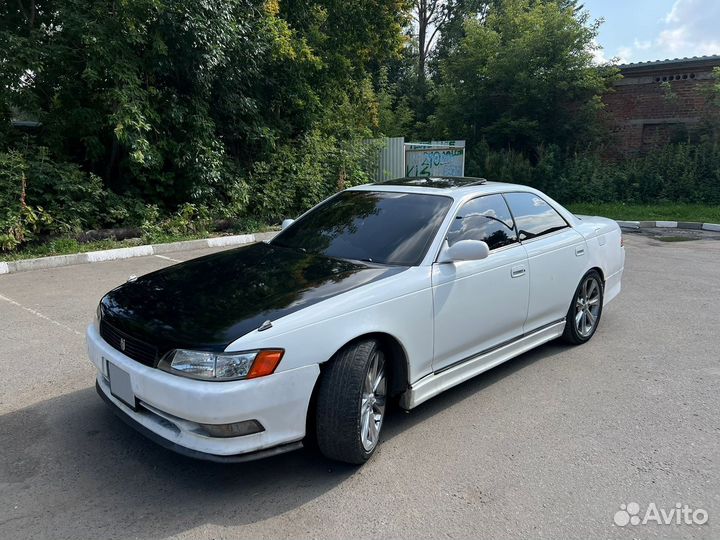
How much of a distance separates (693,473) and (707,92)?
669 inches

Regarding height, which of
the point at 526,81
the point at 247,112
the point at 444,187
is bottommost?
the point at 444,187

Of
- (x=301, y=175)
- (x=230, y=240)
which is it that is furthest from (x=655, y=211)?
(x=230, y=240)

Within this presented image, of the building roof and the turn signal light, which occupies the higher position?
the building roof

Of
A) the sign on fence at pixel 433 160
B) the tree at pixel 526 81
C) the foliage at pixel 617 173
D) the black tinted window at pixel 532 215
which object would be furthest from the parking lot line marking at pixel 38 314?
the tree at pixel 526 81

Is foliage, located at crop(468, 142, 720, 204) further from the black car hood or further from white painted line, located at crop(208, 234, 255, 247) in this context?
the black car hood

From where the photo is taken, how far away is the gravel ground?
8.79 feet

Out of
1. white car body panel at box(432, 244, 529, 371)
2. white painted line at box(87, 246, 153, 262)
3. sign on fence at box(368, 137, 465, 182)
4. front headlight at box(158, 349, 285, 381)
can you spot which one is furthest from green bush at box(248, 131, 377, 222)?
front headlight at box(158, 349, 285, 381)

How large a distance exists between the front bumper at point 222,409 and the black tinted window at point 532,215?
247 centimetres

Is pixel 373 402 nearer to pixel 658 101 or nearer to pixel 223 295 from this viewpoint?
pixel 223 295

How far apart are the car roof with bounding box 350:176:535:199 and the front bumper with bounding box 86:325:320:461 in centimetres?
200

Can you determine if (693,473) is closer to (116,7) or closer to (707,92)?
(116,7)

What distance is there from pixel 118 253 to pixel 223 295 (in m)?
6.95

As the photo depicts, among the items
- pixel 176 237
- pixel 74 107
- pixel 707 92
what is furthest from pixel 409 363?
pixel 707 92

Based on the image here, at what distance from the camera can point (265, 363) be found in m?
2.73
